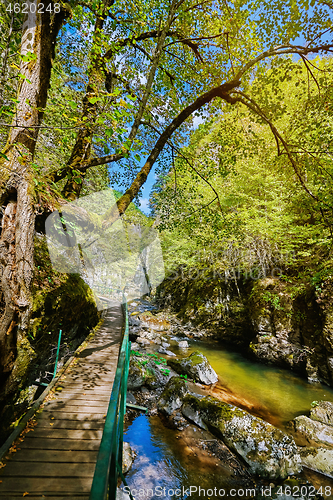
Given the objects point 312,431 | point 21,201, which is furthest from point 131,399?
point 21,201

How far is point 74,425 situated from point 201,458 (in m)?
3.25

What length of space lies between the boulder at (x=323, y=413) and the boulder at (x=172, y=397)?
13.5ft

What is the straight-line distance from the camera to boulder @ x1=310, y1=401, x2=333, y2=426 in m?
6.46

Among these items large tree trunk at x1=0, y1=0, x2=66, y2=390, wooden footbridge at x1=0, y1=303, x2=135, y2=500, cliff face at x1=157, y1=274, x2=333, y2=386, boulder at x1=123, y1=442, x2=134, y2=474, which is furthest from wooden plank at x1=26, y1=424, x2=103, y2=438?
cliff face at x1=157, y1=274, x2=333, y2=386

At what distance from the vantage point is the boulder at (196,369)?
8.62 meters

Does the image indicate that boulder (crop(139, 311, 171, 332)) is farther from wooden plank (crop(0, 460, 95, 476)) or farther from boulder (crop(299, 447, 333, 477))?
wooden plank (crop(0, 460, 95, 476))

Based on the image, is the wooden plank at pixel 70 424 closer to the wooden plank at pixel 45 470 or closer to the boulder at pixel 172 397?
the wooden plank at pixel 45 470

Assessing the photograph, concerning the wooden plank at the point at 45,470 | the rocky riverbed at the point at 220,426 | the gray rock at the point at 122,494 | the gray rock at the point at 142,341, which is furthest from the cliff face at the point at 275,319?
the wooden plank at the point at 45,470

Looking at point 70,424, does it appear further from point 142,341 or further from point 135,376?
point 142,341

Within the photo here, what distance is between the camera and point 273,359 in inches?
436

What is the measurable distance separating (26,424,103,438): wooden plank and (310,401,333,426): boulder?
689 centimetres

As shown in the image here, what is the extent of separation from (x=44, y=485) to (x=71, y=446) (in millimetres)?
628

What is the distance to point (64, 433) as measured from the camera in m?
3.53

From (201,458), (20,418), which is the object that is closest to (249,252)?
(201,458)
